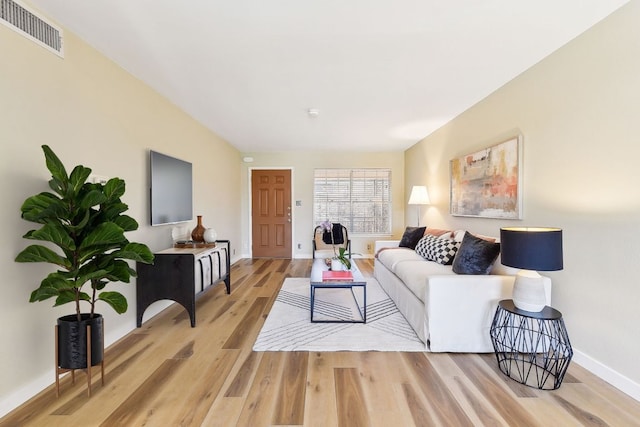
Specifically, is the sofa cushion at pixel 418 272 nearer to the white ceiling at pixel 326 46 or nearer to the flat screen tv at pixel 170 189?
the white ceiling at pixel 326 46

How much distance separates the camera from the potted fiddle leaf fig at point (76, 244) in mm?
1569

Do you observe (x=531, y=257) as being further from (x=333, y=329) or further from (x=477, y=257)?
(x=333, y=329)

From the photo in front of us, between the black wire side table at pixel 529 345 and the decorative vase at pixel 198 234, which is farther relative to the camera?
the decorative vase at pixel 198 234

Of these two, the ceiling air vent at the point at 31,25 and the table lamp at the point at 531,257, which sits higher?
the ceiling air vent at the point at 31,25

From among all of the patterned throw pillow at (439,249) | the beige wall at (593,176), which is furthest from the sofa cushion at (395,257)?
the beige wall at (593,176)

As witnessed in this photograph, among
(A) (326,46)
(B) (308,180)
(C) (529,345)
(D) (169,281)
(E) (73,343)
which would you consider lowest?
(C) (529,345)

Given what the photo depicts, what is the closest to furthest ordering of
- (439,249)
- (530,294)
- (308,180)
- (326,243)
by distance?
(530,294)
(439,249)
(326,243)
(308,180)

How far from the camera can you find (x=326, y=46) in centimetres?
218

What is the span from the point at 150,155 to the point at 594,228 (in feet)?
12.1

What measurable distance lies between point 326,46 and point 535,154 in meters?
1.96

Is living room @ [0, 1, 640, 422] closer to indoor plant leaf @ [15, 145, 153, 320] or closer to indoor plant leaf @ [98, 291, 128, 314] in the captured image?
indoor plant leaf @ [15, 145, 153, 320]

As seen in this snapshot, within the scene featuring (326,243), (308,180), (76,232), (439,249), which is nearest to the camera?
(76,232)

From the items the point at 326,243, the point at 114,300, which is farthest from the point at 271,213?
the point at 114,300

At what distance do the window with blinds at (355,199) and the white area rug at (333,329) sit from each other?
2.77 m
